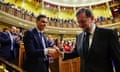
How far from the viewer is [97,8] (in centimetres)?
2017

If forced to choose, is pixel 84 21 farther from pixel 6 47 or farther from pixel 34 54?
pixel 6 47

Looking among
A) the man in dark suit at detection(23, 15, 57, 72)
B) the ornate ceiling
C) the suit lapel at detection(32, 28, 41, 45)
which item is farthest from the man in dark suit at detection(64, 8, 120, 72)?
the ornate ceiling

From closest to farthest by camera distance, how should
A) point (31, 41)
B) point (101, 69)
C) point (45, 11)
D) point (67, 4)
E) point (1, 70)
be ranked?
point (101, 69)
point (31, 41)
point (1, 70)
point (45, 11)
point (67, 4)

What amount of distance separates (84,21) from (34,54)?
2.38 feet

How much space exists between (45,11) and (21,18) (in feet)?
18.9

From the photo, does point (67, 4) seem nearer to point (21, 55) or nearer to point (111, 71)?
point (21, 55)

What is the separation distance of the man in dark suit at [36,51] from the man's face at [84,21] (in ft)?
1.97

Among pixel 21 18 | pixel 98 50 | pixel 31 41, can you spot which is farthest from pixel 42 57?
pixel 21 18

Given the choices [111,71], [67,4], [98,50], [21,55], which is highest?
[67,4]

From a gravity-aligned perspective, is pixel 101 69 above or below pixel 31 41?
below

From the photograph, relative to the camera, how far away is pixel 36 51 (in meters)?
2.04

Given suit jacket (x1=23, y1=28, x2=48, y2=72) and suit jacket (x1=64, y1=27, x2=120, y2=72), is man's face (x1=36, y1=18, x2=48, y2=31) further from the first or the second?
suit jacket (x1=64, y1=27, x2=120, y2=72)

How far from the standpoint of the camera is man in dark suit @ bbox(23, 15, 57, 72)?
2.08 metres

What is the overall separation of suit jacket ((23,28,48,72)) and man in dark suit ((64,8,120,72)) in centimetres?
60
